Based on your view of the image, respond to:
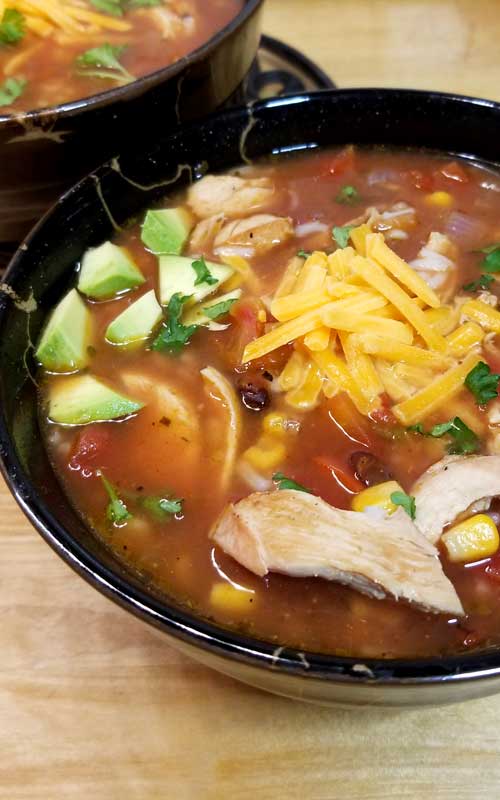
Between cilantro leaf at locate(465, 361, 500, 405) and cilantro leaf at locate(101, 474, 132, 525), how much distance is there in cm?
76

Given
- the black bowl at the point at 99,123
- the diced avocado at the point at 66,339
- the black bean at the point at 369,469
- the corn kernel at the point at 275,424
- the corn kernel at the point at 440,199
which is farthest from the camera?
the corn kernel at the point at 440,199

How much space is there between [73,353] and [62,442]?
226mm

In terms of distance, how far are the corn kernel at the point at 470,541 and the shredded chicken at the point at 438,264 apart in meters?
0.64

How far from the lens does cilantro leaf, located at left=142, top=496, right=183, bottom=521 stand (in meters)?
1.52

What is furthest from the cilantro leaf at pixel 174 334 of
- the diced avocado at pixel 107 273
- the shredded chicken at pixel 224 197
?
the shredded chicken at pixel 224 197

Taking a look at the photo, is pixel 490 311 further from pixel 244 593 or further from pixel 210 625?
pixel 210 625

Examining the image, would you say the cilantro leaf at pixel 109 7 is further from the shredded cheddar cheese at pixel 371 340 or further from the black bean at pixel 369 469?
the black bean at pixel 369 469

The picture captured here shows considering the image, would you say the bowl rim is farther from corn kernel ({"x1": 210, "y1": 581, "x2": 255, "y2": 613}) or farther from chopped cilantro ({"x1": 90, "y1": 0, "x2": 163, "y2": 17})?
corn kernel ({"x1": 210, "y1": 581, "x2": 255, "y2": 613})

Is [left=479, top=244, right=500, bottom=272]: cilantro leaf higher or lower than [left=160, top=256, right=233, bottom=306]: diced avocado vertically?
higher

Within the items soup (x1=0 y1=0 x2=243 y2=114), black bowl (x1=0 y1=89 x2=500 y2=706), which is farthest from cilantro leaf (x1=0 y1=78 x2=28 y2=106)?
black bowl (x1=0 y1=89 x2=500 y2=706)

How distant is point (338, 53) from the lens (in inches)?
124

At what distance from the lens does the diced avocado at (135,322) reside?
1.82 metres

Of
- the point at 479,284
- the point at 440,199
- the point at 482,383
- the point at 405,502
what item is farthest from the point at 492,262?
the point at 405,502

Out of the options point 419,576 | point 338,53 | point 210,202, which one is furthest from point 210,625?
point 338,53
